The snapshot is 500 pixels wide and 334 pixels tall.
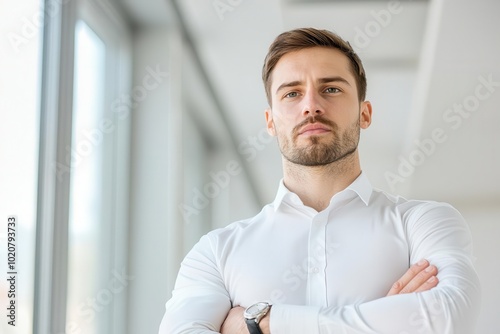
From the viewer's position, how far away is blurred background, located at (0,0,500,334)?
1.89 meters

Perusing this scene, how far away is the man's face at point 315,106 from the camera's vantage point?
154 cm

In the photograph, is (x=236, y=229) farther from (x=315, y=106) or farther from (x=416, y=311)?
(x=416, y=311)

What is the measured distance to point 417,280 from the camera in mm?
1274

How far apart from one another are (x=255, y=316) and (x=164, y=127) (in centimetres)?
176

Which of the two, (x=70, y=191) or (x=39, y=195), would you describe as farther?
(x=70, y=191)

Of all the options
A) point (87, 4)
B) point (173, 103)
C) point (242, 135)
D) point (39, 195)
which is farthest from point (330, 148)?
point (242, 135)

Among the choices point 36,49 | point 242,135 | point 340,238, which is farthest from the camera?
point 242,135

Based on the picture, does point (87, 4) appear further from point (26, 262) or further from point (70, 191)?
point (26, 262)

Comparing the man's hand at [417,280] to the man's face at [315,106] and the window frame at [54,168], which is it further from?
the window frame at [54,168]

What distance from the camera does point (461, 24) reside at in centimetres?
294

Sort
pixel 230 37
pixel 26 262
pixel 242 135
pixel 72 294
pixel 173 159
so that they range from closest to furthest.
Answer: pixel 26 262 → pixel 72 294 → pixel 173 159 → pixel 230 37 → pixel 242 135

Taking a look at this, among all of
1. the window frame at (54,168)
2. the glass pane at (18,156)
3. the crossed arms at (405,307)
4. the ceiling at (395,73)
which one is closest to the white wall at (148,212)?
the ceiling at (395,73)

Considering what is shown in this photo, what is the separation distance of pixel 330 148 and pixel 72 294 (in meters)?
1.12

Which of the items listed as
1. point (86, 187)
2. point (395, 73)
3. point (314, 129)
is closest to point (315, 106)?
point (314, 129)
